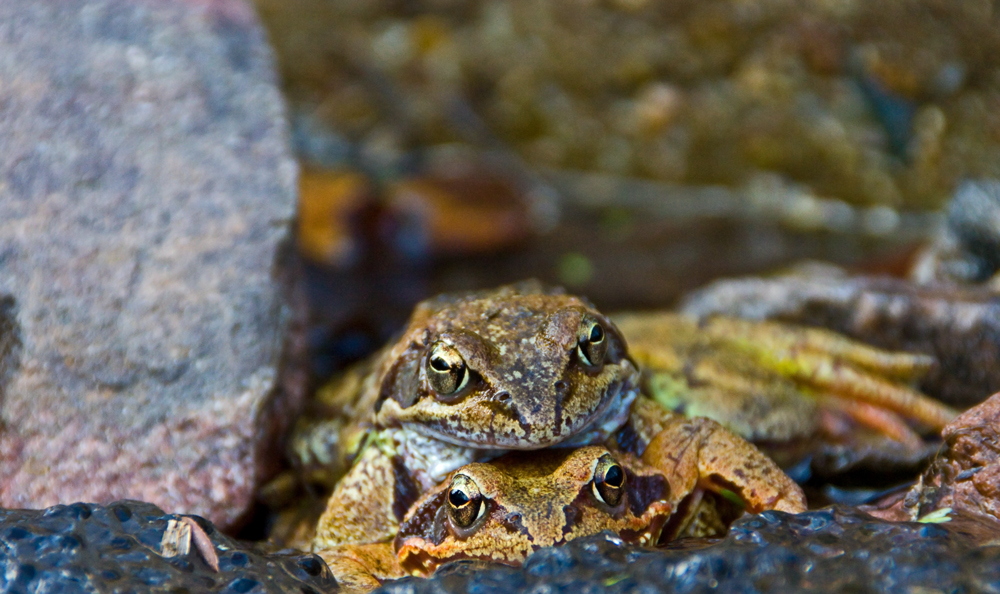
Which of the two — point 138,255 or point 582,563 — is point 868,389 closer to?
point 582,563

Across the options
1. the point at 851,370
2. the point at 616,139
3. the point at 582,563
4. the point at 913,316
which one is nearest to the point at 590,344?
the point at 582,563

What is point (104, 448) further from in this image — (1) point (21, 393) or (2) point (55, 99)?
(2) point (55, 99)

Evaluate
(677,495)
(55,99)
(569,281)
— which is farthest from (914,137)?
(55,99)

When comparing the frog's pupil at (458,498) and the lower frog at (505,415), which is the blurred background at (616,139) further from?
the frog's pupil at (458,498)

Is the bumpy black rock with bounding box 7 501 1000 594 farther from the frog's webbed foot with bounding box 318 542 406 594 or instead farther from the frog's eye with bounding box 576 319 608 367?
the frog's eye with bounding box 576 319 608 367

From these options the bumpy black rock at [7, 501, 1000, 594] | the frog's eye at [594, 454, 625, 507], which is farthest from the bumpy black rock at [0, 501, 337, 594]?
the frog's eye at [594, 454, 625, 507]

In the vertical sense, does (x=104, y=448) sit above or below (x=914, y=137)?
below
